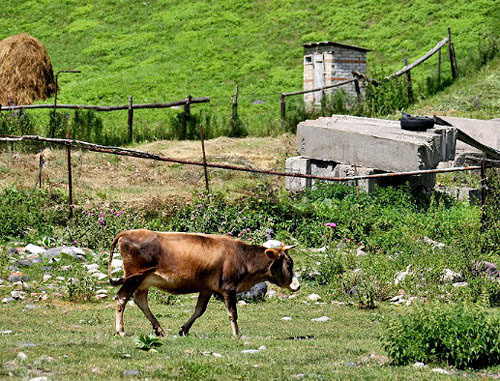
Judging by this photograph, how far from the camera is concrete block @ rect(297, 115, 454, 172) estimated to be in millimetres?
17797

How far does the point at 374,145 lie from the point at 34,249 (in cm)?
762

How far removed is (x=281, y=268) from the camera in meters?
10.9

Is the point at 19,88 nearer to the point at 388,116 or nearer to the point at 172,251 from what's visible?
the point at 388,116

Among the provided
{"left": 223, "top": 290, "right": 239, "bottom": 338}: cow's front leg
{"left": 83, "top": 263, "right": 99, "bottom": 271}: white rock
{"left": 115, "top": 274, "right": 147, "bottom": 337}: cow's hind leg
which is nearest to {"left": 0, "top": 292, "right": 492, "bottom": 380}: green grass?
{"left": 223, "top": 290, "right": 239, "bottom": 338}: cow's front leg

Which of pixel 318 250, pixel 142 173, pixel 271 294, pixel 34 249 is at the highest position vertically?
pixel 142 173

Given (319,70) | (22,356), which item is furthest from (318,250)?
(319,70)

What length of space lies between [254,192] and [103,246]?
147 inches

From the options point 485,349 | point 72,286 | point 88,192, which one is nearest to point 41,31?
point 88,192

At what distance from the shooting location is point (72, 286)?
13.1 metres

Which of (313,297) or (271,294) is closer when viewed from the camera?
(313,297)

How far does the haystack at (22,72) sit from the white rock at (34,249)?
63.2 ft

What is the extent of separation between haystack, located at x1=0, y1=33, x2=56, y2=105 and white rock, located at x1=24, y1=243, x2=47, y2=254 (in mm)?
19260

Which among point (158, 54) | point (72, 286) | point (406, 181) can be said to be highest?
point (158, 54)

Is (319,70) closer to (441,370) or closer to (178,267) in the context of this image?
(178,267)
